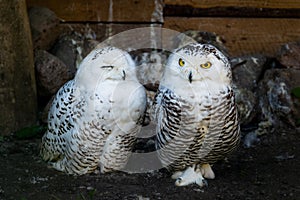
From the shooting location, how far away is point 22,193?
3.73 m

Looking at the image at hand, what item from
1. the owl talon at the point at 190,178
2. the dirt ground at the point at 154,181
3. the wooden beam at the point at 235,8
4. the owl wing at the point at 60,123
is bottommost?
the dirt ground at the point at 154,181

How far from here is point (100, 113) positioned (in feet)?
12.6

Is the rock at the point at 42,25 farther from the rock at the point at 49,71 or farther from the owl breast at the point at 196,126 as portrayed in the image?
the owl breast at the point at 196,126

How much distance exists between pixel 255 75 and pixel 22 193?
2589 millimetres

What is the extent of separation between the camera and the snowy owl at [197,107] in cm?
359

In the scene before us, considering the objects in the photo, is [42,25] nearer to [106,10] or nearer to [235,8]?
[106,10]

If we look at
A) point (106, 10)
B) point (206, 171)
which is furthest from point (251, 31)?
point (206, 171)

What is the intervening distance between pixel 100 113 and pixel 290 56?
2252mm

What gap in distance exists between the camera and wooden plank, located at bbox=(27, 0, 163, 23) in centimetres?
546

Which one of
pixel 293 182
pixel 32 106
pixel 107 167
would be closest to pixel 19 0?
pixel 32 106

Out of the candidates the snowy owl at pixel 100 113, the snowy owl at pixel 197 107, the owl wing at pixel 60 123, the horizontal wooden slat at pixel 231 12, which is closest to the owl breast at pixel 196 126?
the snowy owl at pixel 197 107

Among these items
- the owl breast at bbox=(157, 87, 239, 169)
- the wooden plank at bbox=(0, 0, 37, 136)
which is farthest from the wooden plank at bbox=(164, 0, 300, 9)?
the owl breast at bbox=(157, 87, 239, 169)

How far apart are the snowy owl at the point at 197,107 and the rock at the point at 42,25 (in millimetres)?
1907

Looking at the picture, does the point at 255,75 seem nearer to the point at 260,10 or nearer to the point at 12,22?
the point at 260,10
